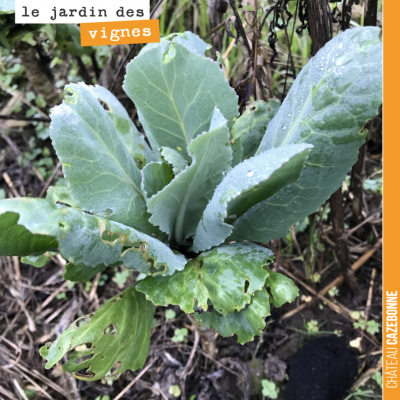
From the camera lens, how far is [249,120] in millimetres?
858

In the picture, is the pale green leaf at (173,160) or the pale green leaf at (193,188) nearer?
the pale green leaf at (193,188)

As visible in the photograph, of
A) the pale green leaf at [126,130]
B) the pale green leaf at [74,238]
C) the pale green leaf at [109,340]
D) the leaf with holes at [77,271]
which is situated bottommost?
the pale green leaf at [109,340]

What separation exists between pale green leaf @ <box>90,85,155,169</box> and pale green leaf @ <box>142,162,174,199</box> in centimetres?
14

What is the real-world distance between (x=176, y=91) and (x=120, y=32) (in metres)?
0.48

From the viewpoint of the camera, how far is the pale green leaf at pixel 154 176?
791mm

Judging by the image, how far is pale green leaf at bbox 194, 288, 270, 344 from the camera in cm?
70

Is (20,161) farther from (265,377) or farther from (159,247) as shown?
(265,377)

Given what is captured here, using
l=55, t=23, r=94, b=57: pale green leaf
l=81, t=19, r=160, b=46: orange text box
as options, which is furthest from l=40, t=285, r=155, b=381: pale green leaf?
l=55, t=23, r=94, b=57: pale green leaf

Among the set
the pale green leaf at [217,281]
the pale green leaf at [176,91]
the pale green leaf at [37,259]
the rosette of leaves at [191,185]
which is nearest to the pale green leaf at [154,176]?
the rosette of leaves at [191,185]

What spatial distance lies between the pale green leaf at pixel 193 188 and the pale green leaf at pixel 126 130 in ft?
0.71

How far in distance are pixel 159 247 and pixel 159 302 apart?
121mm

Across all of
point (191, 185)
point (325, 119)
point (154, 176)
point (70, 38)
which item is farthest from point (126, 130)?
point (70, 38)

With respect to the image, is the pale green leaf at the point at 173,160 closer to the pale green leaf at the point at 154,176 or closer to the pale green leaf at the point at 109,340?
the pale green leaf at the point at 154,176

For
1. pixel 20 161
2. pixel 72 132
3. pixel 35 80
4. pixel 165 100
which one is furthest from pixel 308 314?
pixel 20 161
